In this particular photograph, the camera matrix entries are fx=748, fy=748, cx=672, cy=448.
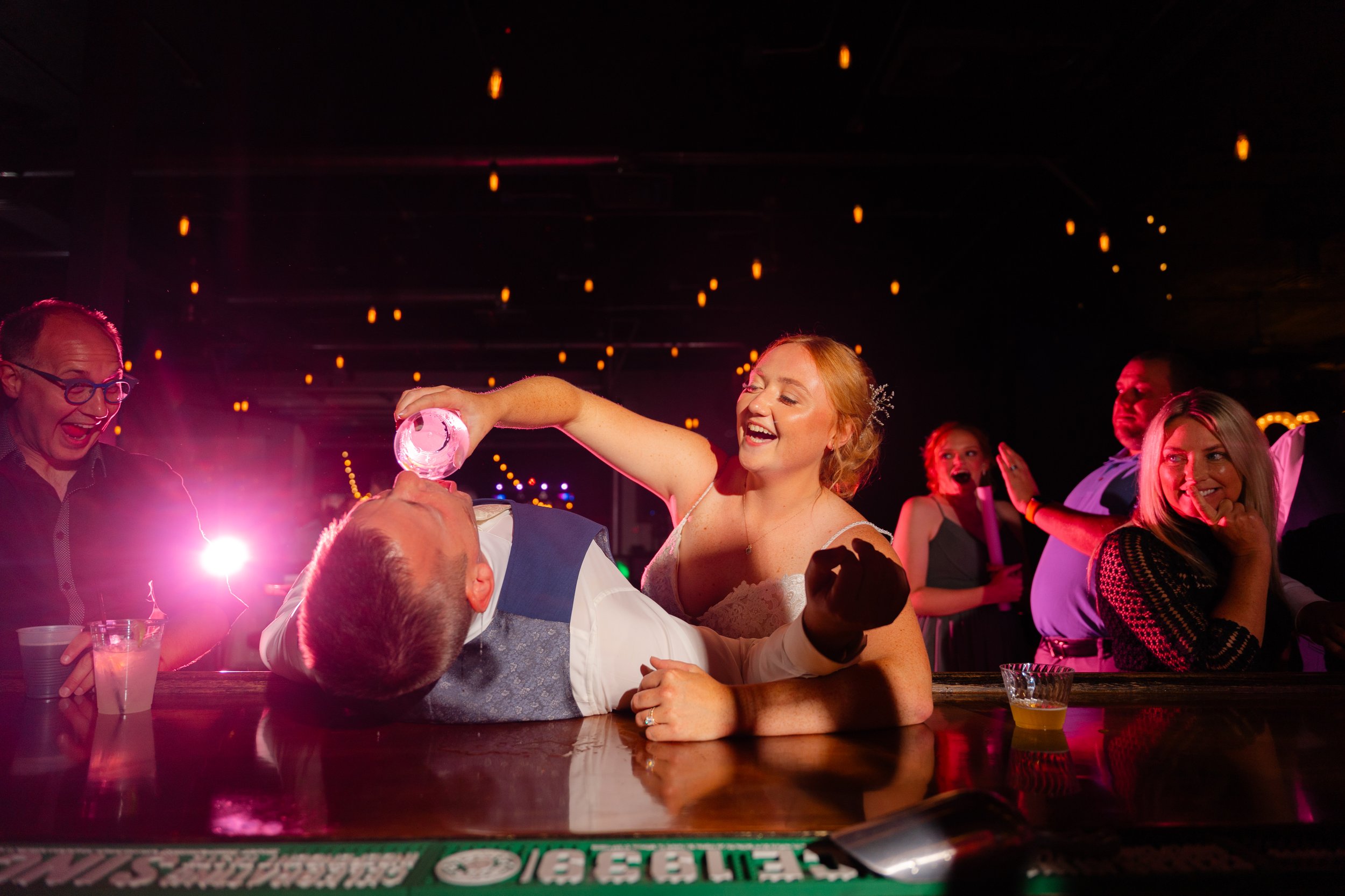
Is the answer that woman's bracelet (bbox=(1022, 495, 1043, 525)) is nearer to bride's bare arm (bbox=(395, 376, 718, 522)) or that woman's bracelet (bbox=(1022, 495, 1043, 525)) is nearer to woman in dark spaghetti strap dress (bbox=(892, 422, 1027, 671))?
woman in dark spaghetti strap dress (bbox=(892, 422, 1027, 671))

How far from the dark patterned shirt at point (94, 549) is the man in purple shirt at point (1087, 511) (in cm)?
284

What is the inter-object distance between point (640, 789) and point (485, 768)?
25 cm

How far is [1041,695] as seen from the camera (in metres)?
1.37

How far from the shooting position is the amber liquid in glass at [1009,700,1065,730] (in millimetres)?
1338

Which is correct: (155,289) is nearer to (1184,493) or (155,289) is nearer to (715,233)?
(715,233)

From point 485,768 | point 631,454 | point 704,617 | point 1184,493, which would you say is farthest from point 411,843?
point 1184,493

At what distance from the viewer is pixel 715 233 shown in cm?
700

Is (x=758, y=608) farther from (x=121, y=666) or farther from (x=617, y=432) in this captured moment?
(x=121, y=666)

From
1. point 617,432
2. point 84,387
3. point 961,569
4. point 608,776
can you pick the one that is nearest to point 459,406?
point 617,432

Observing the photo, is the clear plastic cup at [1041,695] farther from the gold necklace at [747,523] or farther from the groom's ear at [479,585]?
the groom's ear at [479,585]

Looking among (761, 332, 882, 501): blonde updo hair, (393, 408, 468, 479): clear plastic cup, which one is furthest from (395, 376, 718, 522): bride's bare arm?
(761, 332, 882, 501): blonde updo hair

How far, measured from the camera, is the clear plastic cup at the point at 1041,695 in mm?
1342

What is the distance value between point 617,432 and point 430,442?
2.15ft

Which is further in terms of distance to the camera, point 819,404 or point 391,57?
point 391,57
